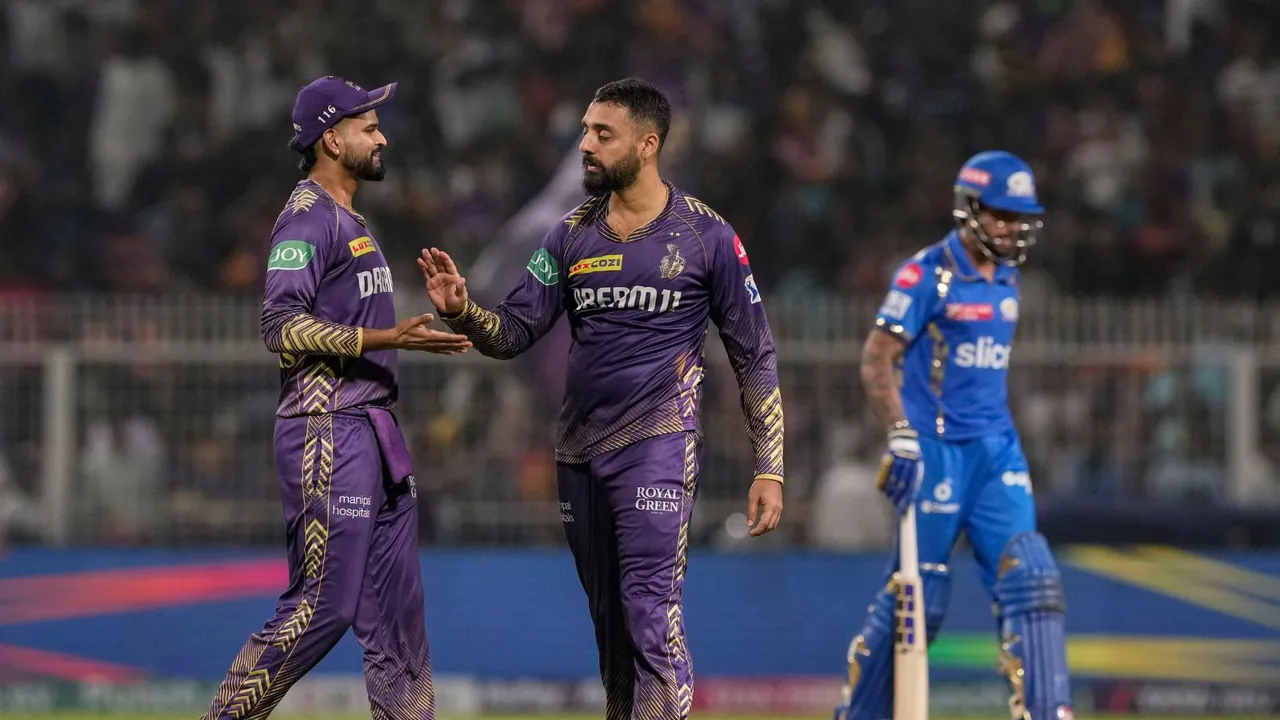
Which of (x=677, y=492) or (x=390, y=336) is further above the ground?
(x=390, y=336)

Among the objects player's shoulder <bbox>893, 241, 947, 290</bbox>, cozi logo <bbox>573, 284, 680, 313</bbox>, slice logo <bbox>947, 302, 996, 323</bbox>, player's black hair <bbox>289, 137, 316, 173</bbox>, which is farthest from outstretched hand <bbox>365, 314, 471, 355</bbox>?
slice logo <bbox>947, 302, 996, 323</bbox>

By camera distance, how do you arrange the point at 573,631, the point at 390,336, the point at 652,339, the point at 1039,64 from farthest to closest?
1. the point at 1039,64
2. the point at 573,631
3. the point at 652,339
4. the point at 390,336

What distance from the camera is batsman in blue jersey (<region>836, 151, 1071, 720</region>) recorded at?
29.3 ft

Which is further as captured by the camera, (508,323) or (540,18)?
(540,18)

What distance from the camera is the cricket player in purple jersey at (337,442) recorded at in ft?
23.7

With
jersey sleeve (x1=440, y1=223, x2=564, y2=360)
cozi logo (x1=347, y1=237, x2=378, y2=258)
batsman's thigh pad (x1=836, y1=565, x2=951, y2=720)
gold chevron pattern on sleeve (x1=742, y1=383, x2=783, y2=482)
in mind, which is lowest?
batsman's thigh pad (x1=836, y1=565, x2=951, y2=720)

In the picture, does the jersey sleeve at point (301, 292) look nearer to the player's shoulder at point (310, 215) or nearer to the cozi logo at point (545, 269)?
the player's shoulder at point (310, 215)

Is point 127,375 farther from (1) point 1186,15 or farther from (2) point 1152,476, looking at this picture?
(1) point 1186,15

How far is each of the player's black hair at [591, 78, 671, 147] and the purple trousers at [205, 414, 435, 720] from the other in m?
1.57

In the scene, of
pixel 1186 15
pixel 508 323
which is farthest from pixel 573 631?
pixel 1186 15

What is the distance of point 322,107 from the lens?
7438 millimetres

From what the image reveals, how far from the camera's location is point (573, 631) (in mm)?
13133

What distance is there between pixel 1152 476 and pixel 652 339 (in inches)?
286

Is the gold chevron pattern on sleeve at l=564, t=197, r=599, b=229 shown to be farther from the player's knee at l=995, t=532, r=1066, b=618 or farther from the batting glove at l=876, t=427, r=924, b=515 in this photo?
the player's knee at l=995, t=532, r=1066, b=618
